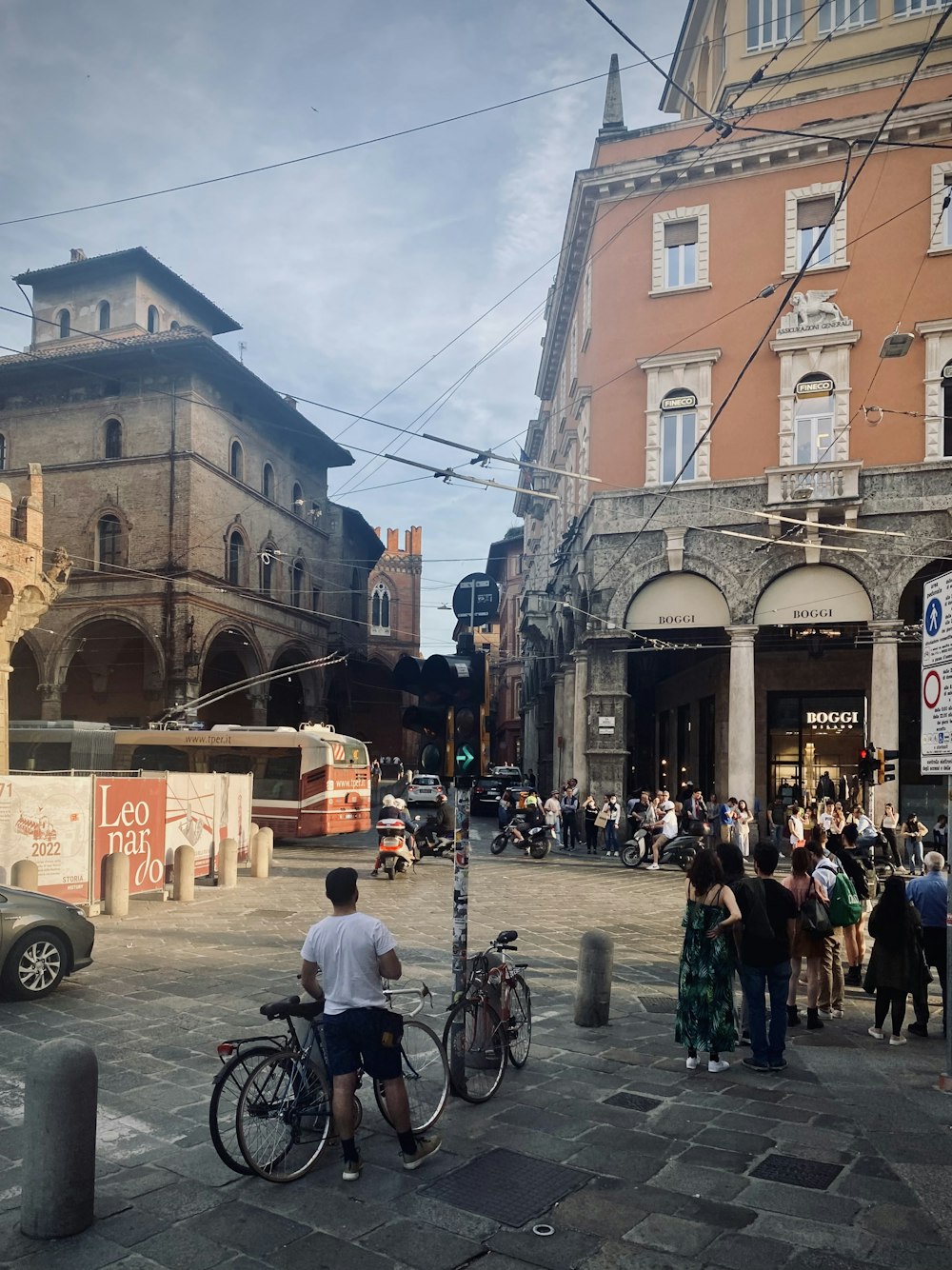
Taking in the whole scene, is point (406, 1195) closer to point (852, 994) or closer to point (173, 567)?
point (852, 994)

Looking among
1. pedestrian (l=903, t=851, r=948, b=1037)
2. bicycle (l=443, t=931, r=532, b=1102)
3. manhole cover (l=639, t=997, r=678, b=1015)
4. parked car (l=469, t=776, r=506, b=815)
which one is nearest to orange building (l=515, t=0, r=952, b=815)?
parked car (l=469, t=776, r=506, b=815)

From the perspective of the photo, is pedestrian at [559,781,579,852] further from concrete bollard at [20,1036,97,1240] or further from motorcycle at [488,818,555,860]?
concrete bollard at [20,1036,97,1240]

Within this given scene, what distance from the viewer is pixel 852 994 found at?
10297 mm

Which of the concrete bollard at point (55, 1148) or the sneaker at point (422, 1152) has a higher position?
the concrete bollard at point (55, 1148)

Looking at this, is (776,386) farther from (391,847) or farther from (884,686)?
(391,847)

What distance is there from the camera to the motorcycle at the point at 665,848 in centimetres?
2270

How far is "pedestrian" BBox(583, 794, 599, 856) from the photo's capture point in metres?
25.9

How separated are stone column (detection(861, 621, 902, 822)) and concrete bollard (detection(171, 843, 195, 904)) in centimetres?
1633

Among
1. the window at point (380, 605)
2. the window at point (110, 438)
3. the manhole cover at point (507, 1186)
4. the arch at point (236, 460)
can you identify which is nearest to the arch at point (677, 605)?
the arch at point (236, 460)

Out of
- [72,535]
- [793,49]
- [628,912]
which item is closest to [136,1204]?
[628,912]

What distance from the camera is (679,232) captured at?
1067 inches

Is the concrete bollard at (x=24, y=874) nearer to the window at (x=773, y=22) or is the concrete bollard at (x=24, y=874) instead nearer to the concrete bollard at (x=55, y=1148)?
the concrete bollard at (x=55, y=1148)

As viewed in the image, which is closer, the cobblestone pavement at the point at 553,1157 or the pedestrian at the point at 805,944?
the cobblestone pavement at the point at 553,1157

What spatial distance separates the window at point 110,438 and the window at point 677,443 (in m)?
20.9
